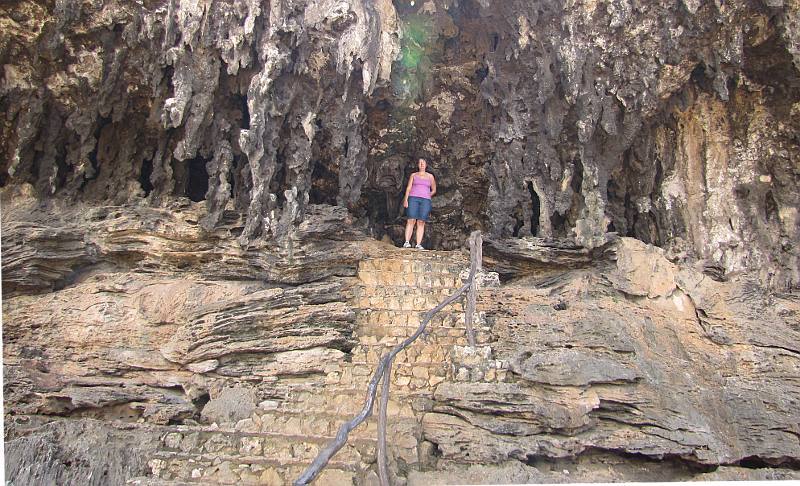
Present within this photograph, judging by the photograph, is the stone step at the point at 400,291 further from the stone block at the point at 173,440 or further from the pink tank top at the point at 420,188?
the stone block at the point at 173,440

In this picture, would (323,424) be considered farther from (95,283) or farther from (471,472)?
(95,283)

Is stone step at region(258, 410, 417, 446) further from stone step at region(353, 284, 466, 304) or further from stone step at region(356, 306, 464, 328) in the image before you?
stone step at region(353, 284, 466, 304)

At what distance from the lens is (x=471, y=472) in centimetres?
468

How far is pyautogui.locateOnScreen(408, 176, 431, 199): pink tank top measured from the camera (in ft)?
28.2

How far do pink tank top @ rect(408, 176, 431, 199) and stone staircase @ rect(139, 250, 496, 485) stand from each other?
1909 millimetres

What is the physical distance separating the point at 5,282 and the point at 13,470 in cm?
266

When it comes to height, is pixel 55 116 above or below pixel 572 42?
below

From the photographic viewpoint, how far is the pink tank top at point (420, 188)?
8.60 meters

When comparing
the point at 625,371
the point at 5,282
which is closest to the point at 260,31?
the point at 5,282

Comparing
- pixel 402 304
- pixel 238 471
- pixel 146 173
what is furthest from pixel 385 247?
pixel 238 471

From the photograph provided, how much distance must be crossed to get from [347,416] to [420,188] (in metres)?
4.39

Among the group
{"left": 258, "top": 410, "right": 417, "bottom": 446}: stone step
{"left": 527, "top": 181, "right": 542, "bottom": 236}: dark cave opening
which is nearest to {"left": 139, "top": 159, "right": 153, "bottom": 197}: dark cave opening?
{"left": 258, "top": 410, "right": 417, "bottom": 446}: stone step

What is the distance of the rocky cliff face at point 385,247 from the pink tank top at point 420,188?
0.87m

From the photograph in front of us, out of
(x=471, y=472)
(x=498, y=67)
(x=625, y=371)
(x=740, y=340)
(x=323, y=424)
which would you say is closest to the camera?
(x=471, y=472)
